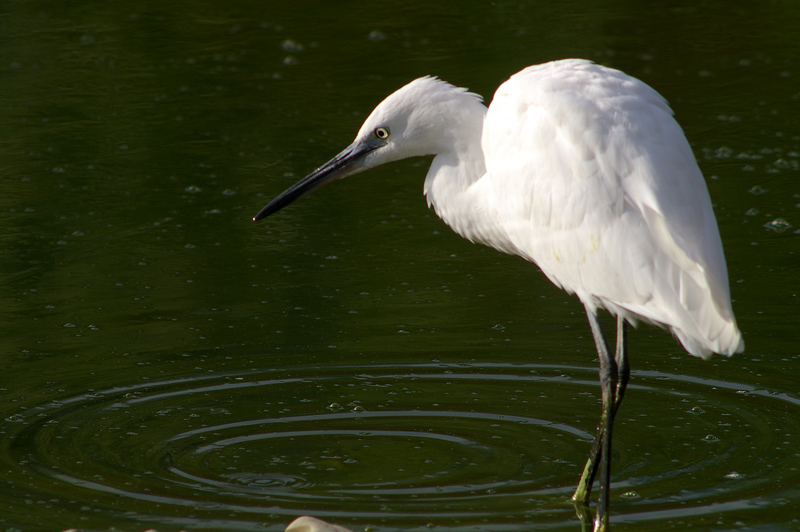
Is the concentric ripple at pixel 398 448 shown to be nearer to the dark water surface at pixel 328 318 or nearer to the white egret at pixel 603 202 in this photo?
the dark water surface at pixel 328 318

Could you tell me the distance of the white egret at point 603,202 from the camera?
3.40 metres

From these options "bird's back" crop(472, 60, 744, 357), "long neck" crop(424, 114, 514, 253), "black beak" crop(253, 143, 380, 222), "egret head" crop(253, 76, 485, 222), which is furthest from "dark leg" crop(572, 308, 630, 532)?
"black beak" crop(253, 143, 380, 222)

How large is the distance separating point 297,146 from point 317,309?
2.46 metres

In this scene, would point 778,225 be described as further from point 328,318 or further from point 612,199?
point 612,199

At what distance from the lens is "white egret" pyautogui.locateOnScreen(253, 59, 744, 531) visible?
11.2 ft

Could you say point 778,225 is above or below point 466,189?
below

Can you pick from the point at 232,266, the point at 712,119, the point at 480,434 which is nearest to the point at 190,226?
the point at 232,266

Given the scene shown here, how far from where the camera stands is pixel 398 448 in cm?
397

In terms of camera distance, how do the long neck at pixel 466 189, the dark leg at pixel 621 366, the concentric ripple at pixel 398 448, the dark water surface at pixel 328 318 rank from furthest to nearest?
the long neck at pixel 466 189, the dark leg at pixel 621 366, the dark water surface at pixel 328 318, the concentric ripple at pixel 398 448

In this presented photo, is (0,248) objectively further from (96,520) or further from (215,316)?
(96,520)

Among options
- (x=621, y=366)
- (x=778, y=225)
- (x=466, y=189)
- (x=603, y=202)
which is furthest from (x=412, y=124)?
(x=778, y=225)

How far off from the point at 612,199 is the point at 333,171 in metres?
1.29

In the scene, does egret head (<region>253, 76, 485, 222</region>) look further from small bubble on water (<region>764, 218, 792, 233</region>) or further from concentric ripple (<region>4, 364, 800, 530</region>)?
small bubble on water (<region>764, 218, 792, 233</region>)

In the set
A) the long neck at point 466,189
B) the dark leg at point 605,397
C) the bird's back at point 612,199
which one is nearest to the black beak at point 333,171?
Result: the long neck at point 466,189
